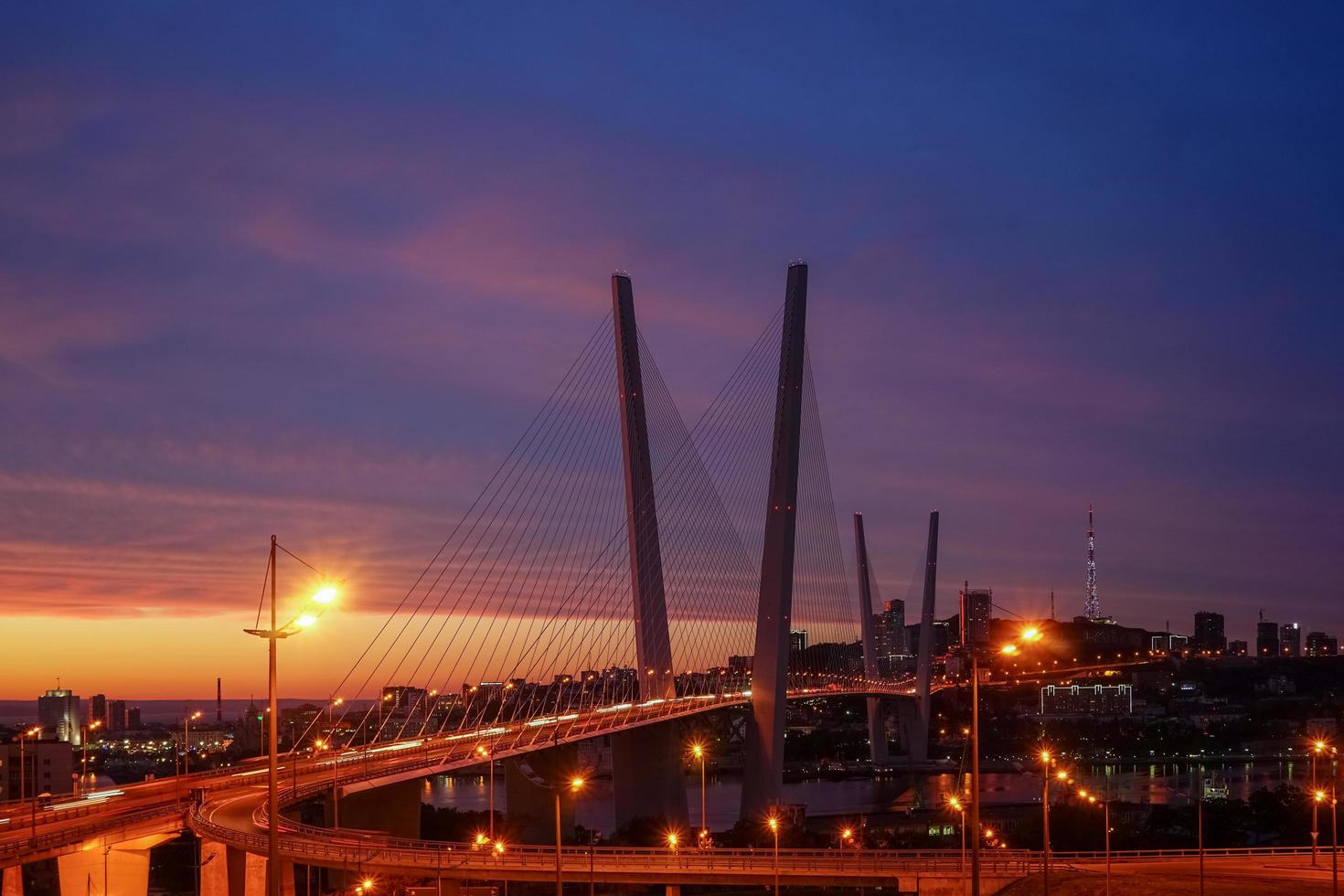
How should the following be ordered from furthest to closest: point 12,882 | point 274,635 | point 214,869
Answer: point 12,882 < point 214,869 < point 274,635

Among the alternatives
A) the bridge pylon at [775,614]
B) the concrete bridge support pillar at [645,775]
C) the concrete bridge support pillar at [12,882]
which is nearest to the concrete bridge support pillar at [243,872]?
the concrete bridge support pillar at [12,882]

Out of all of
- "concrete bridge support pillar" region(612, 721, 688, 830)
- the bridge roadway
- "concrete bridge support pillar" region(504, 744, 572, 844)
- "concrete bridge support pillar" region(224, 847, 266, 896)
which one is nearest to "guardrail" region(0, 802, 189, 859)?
the bridge roadway

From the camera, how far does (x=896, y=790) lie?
91625 millimetres

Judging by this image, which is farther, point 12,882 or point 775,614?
point 775,614

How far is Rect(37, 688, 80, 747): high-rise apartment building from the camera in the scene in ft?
321

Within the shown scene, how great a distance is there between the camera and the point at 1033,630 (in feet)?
53.6

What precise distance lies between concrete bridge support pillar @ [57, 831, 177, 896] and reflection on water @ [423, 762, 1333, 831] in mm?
29849

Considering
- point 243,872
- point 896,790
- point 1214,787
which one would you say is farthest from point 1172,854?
point 1214,787

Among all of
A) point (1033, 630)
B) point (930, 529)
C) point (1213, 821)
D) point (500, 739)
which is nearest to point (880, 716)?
point (930, 529)

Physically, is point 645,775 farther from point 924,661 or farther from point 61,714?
point 61,714

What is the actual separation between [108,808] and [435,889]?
1096cm

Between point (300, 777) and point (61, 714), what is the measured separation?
84.5 m

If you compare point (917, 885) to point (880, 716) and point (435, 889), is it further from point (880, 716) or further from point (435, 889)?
point (880, 716)

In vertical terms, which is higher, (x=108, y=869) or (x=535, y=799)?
(x=108, y=869)
